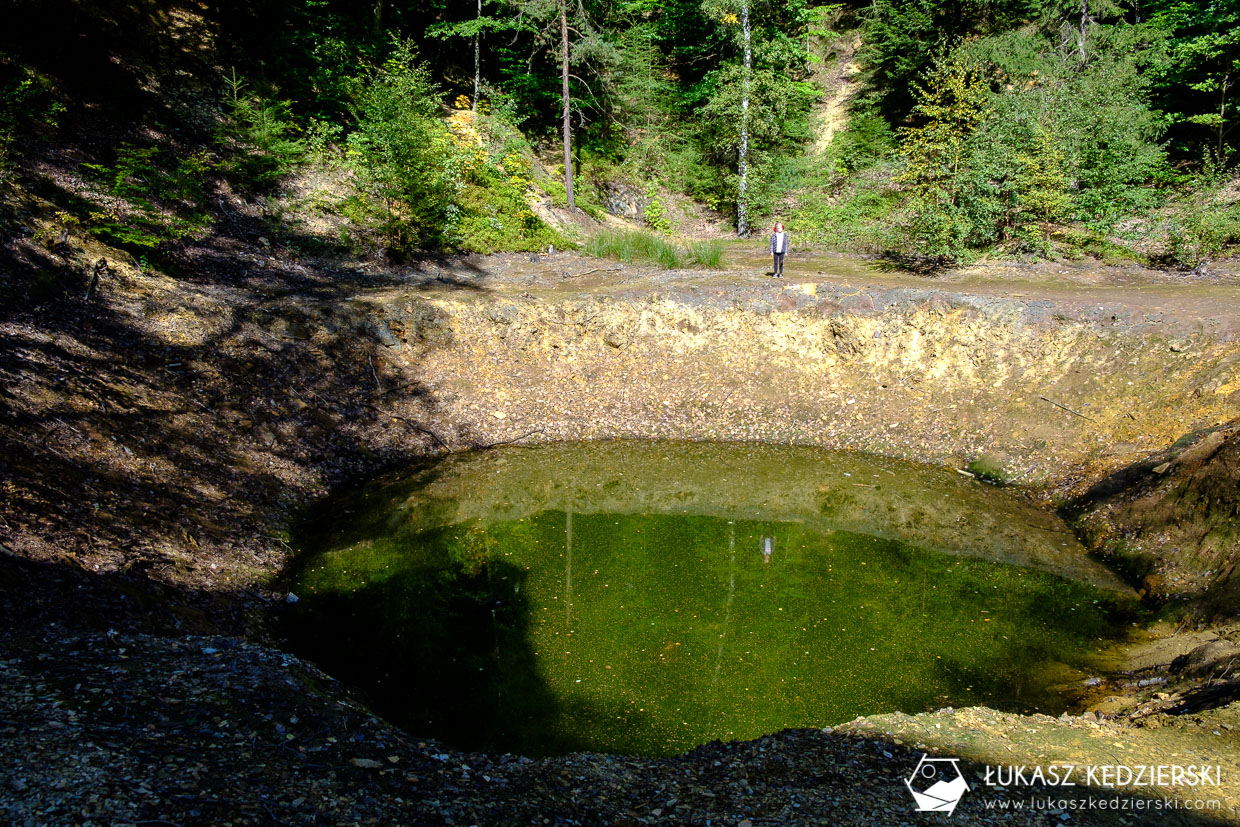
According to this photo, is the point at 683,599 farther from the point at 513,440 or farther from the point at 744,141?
the point at 744,141

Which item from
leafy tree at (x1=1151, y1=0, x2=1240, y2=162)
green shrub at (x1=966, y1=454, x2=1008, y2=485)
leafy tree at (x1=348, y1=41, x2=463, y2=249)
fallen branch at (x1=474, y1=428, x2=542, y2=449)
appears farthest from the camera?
leafy tree at (x1=1151, y1=0, x2=1240, y2=162)

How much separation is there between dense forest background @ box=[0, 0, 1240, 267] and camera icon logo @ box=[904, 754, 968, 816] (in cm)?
1418

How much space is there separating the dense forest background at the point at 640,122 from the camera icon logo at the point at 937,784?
14176 mm

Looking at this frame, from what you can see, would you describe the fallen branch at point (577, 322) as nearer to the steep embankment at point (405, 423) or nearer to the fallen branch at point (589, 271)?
the steep embankment at point (405, 423)

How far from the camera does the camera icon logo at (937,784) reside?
550 centimetres

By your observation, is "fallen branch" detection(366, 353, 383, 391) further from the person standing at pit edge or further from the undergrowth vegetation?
the person standing at pit edge

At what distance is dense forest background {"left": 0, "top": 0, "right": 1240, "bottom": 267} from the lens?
54.3 ft

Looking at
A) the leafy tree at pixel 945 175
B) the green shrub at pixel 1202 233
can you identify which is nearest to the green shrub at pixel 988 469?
the leafy tree at pixel 945 175

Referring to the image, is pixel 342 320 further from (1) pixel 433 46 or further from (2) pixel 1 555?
(1) pixel 433 46

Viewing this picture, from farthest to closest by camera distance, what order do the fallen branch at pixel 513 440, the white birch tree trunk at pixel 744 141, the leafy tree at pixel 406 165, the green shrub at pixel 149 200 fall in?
the white birch tree trunk at pixel 744 141 → the leafy tree at pixel 406 165 → the fallen branch at pixel 513 440 → the green shrub at pixel 149 200

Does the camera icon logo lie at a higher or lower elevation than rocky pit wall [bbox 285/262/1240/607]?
lower

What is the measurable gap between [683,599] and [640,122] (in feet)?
71.2

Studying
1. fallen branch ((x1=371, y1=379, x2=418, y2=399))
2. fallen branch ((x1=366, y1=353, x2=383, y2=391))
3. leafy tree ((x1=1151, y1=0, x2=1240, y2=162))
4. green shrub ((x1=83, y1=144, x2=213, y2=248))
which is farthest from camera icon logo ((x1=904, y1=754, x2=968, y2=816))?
leafy tree ((x1=1151, y1=0, x2=1240, y2=162))

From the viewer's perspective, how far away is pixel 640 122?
1044 inches
